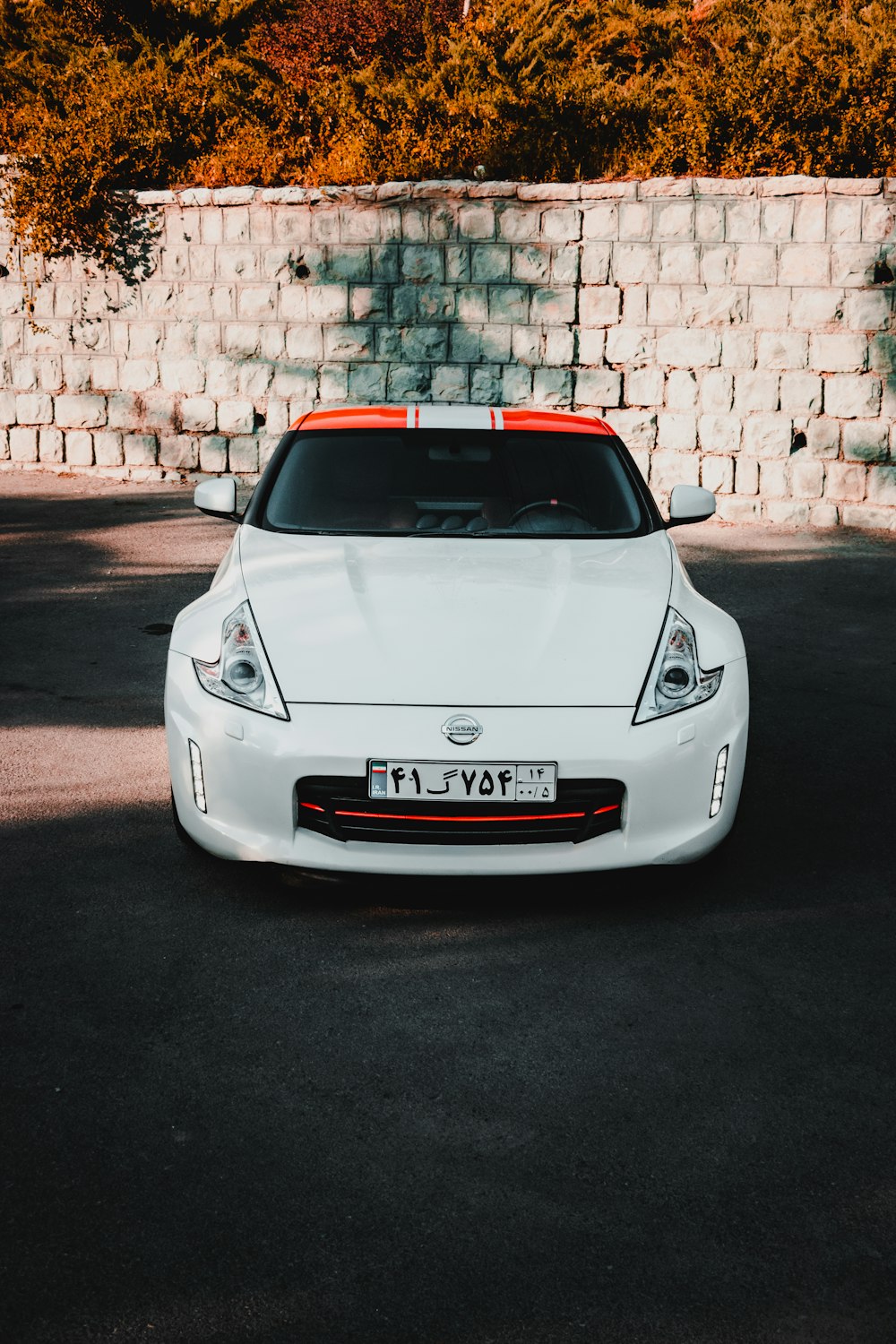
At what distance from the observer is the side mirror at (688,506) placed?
4805 millimetres

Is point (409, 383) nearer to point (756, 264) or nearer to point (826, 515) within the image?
point (756, 264)

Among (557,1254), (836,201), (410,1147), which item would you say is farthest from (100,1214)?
(836,201)

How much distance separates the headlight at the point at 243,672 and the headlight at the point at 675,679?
1021 mm

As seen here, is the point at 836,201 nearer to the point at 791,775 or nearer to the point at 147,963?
the point at 791,775

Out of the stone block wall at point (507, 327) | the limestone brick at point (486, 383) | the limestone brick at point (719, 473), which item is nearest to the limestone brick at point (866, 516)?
the stone block wall at point (507, 327)

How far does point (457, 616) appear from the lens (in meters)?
3.74

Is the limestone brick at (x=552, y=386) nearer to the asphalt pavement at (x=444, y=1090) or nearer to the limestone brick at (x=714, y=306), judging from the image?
the limestone brick at (x=714, y=306)

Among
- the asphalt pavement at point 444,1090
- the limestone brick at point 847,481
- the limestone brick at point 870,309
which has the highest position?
the limestone brick at point 870,309

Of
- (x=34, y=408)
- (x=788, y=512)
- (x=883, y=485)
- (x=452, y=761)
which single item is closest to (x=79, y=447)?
(x=34, y=408)

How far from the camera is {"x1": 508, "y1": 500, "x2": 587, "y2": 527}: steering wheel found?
185 inches

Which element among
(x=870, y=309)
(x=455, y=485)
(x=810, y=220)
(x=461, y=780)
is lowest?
(x=461, y=780)

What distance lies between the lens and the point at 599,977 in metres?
3.28

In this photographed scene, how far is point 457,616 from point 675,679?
67 centimetres

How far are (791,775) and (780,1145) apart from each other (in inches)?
94.9
